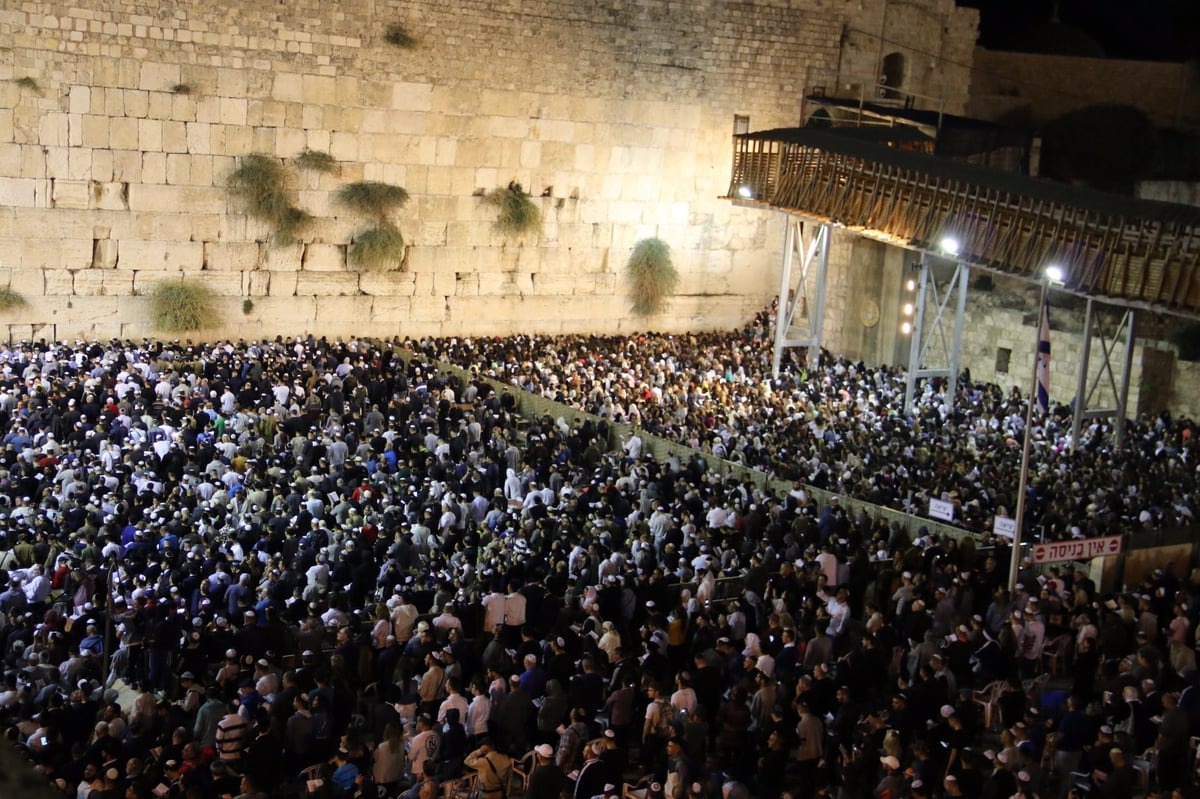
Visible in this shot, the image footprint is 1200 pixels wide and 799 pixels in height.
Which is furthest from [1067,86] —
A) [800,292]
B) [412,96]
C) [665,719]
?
[665,719]

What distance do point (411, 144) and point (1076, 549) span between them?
50.8 feet

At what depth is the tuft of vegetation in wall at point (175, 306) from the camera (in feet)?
71.9

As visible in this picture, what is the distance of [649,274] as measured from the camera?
1035 inches

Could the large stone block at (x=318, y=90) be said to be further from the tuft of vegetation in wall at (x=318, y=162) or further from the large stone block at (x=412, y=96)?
the large stone block at (x=412, y=96)

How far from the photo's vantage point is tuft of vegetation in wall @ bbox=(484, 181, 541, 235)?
2469cm

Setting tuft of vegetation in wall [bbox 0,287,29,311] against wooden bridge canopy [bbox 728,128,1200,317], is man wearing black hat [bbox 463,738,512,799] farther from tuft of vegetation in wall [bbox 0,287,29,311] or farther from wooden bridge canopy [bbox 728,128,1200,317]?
tuft of vegetation in wall [bbox 0,287,29,311]

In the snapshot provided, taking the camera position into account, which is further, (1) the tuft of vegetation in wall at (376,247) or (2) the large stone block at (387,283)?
(2) the large stone block at (387,283)

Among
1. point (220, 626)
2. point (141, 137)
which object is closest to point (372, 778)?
point (220, 626)

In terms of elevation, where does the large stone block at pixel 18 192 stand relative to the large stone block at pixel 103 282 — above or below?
above

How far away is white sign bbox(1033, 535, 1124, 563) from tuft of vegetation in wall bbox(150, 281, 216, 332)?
15066 millimetres

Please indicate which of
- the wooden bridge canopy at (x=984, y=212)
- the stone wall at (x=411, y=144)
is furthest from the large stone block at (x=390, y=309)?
the wooden bridge canopy at (x=984, y=212)

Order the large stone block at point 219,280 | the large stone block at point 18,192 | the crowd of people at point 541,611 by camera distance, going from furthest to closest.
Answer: the large stone block at point 219,280 → the large stone block at point 18,192 → the crowd of people at point 541,611

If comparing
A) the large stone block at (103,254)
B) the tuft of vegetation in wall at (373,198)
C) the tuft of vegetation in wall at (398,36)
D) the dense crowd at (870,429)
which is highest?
the tuft of vegetation in wall at (398,36)

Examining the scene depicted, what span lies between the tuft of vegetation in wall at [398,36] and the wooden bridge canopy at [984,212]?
5.87 m
